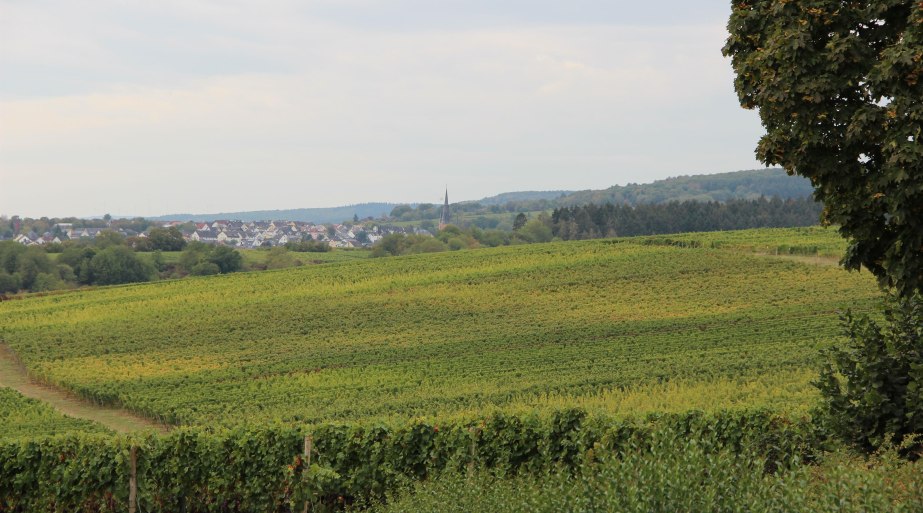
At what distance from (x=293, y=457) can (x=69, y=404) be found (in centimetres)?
2330

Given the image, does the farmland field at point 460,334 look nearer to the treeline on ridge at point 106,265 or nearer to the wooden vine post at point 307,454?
the wooden vine post at point 307,454

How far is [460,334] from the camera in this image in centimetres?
5016

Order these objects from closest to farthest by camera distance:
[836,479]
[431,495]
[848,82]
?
[836,479]
[431,495]
[848,82]

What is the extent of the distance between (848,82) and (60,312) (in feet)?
197

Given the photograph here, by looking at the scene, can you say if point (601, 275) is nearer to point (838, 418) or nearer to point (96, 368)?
point (96, 368)

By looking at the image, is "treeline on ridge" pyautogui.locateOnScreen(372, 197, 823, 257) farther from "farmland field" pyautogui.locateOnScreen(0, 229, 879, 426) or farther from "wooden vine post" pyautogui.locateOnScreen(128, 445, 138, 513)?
"wooden vine post" pyautogui.locateOnScreen(128, 445, 138, 513)

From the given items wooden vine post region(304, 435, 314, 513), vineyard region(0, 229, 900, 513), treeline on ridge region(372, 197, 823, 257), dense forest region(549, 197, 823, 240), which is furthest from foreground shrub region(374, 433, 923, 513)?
dense forest region(549, 197, 823, 240)

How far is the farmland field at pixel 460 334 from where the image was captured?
33.4 m

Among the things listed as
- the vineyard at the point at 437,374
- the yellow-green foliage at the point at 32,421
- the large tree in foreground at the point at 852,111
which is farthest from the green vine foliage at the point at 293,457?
the yellow-green foliage at the point at 32,421

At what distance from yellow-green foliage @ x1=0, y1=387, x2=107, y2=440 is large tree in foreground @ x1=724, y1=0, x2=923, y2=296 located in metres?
21.5

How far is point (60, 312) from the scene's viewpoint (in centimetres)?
6525

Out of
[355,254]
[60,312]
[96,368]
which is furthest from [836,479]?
[355,254]

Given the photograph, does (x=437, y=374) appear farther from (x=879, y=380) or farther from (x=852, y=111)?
(x=852, y=111)

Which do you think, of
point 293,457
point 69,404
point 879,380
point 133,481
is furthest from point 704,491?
point 69,404
